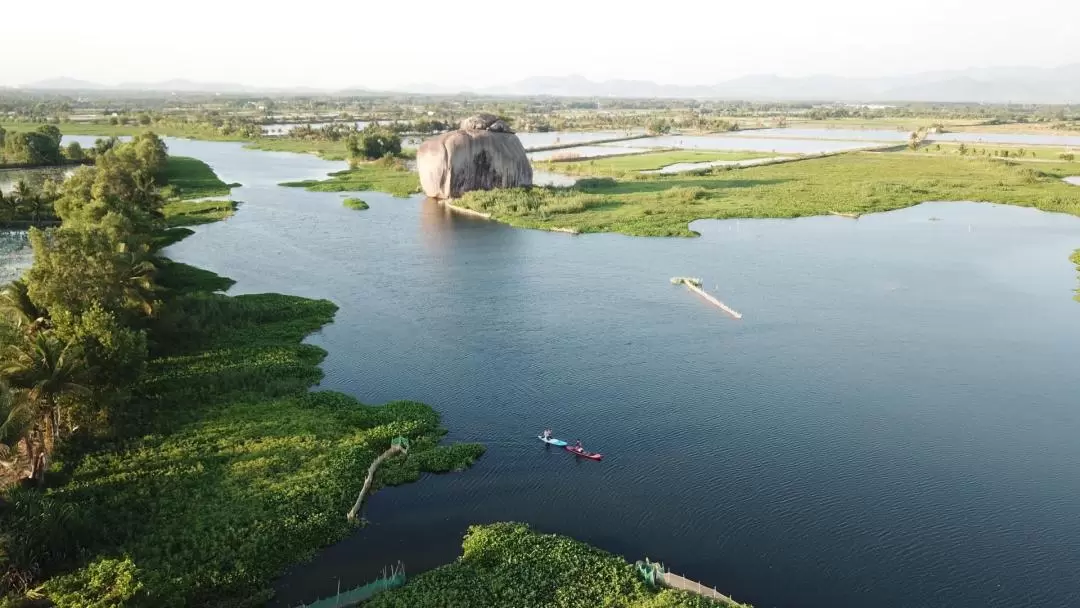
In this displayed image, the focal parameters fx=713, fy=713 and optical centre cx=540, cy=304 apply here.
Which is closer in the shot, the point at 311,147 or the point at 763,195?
the point at 763,195

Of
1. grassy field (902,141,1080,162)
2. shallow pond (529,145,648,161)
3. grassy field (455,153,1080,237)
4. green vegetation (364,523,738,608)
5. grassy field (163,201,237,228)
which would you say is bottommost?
green vegetation (364,523,738,608)

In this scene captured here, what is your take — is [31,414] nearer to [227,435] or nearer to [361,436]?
[227,435]

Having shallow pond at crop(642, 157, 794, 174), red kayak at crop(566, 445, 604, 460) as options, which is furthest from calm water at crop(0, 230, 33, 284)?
shallow pond at crop(642, 157, 794, 174)

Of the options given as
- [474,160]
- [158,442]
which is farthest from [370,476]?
[474,160]

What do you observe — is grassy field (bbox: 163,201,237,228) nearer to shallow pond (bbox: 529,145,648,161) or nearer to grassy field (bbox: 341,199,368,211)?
grassy field (bbox: 341,199,368,211)

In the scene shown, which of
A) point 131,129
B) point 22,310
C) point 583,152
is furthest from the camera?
point 131,129

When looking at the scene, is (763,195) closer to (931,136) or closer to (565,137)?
(565,137)

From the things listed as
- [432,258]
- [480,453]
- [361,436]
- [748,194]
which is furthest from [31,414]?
[748,194]
